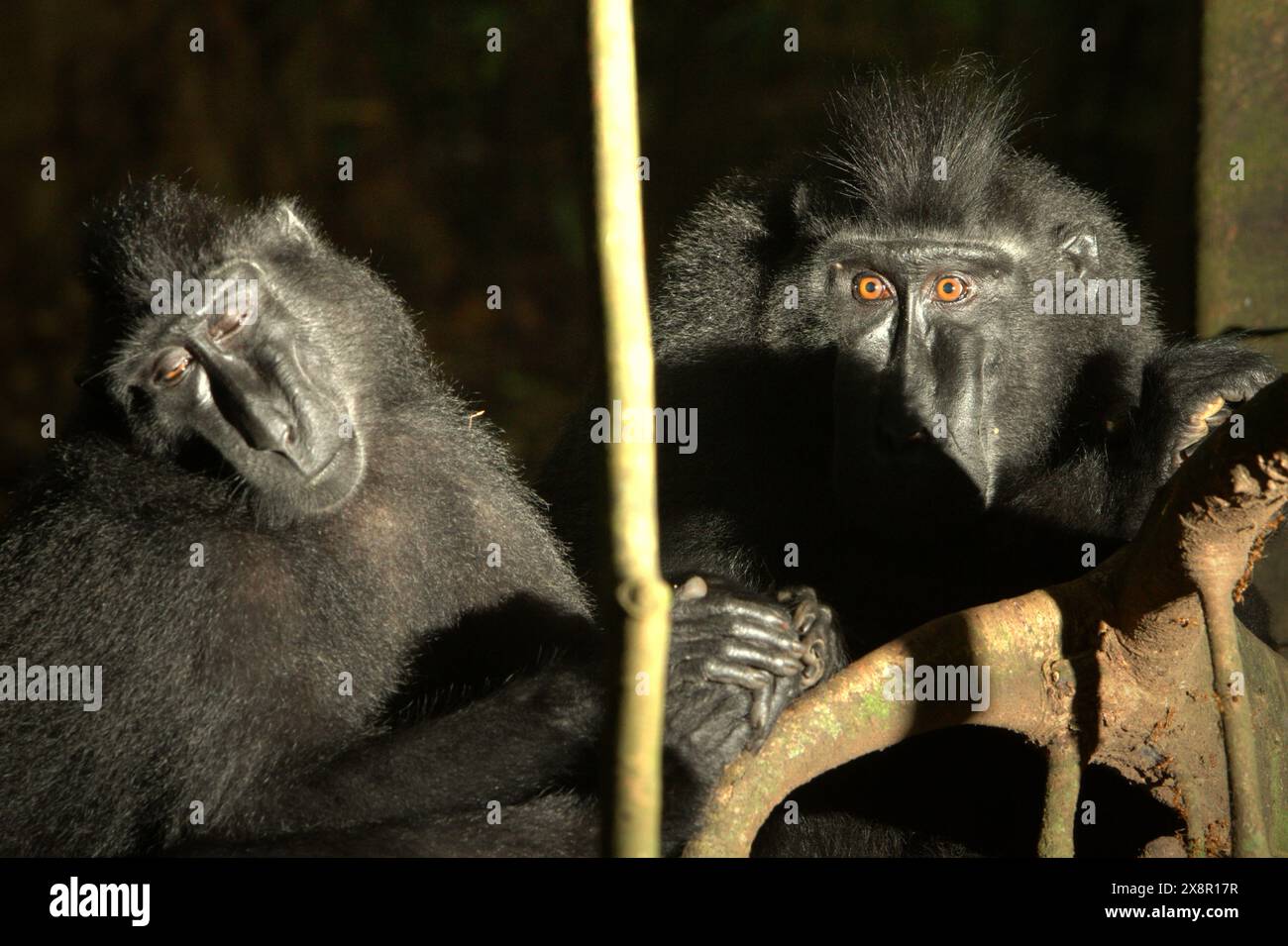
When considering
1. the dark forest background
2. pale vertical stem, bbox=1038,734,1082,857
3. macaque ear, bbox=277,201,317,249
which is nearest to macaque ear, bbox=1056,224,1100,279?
pale vertical stem, bbox=1038,734,1082,857

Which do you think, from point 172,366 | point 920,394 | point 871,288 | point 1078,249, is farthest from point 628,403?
point 1078,249

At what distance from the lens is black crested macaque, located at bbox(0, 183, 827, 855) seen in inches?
149

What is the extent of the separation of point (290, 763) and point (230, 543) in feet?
2.22

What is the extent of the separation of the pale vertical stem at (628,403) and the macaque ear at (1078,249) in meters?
3.58

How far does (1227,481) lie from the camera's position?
9.80 ft

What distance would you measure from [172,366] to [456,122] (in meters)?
8.76

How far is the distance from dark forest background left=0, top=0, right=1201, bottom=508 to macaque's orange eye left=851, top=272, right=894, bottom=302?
14.3ft

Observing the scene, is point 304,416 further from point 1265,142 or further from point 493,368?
point 493,368

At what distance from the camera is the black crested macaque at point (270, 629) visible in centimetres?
377

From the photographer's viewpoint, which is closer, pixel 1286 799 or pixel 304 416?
pixel 1286 799

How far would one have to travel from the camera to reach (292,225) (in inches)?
181

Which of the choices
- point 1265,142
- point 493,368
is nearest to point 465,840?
point 1265,142

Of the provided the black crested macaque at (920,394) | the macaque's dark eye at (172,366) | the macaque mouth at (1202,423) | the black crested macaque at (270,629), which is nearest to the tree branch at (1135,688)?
the black crested macaque at (270,629)

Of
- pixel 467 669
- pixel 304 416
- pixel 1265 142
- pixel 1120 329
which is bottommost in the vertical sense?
pixel 467 669
